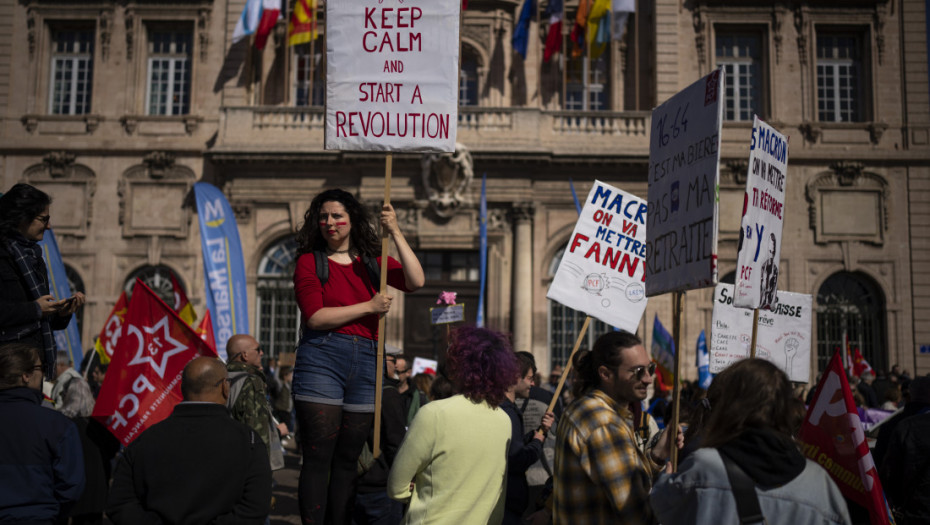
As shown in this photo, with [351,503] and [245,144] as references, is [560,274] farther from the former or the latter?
[245,144]

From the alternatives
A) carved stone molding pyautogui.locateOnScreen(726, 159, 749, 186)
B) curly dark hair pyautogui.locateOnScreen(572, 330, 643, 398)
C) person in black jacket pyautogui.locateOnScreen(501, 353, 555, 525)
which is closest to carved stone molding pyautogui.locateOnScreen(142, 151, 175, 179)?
carved stone molding pyautogui.locateOnScreen(726, 159, 749, 186)

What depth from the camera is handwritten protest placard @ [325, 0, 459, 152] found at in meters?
5.38

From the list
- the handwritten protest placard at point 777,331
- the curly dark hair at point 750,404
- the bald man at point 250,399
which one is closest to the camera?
the curly dark hair at point 750,404

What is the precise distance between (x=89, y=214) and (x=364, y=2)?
1853cm

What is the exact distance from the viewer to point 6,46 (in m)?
22.7

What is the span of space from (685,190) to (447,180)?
16420 mm

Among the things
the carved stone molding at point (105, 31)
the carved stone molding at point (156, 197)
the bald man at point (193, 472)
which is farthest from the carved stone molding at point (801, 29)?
the bald man at point (193, 472)

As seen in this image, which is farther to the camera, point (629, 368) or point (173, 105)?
point (173, 105)

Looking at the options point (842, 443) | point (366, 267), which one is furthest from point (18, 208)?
point (842, 443)

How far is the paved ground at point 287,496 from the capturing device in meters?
10.1

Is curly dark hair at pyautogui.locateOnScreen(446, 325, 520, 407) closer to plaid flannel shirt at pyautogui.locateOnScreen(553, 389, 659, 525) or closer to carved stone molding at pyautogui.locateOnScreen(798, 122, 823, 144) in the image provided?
plaid flannel shirt at pyautogui.locateOnScreen(553, 389, 659, 525)

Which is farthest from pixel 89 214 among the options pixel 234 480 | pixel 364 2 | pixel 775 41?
pixel 234 480

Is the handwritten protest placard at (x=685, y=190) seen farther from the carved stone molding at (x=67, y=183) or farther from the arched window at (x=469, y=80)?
the carved stone molding at (x=67, y=183)

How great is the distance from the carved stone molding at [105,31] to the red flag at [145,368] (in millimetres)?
17909
